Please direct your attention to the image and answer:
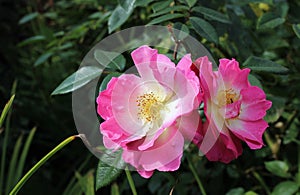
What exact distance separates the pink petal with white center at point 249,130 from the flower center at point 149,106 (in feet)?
0.34

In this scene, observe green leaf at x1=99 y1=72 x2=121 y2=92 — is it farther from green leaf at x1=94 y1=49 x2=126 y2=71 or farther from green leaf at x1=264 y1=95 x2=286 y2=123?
green leaf at x1=264 y1=95 x2=286 y2=123

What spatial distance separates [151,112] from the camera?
2.30 ft

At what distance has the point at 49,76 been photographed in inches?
74.9

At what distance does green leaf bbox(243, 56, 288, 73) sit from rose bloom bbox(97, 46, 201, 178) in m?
0.23

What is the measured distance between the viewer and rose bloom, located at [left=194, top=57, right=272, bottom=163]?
660 millimetres

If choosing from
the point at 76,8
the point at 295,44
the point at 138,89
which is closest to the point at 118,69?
the point at 138,89

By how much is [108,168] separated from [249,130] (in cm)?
24

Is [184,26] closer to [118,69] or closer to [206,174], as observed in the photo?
[118,69]

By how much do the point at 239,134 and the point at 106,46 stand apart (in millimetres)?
643

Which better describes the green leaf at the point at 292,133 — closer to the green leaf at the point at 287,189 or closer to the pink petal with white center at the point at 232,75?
the green leaf at the point at 287,189

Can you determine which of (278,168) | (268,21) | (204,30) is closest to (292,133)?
(278,168)

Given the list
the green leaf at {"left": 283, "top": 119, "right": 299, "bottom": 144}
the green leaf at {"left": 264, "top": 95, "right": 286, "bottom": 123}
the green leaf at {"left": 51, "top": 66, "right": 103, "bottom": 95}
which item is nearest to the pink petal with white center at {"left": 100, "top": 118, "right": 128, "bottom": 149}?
the green leaf at {"left": 51, "top": 66, "right": 103, "bottom": 95}

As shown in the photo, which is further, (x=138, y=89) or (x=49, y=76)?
(x=49, y=76)

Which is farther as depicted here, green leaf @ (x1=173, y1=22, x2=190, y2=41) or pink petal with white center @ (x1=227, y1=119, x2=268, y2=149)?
green leaf @ (x1=173, y1=22, x2=190, y2=41)
